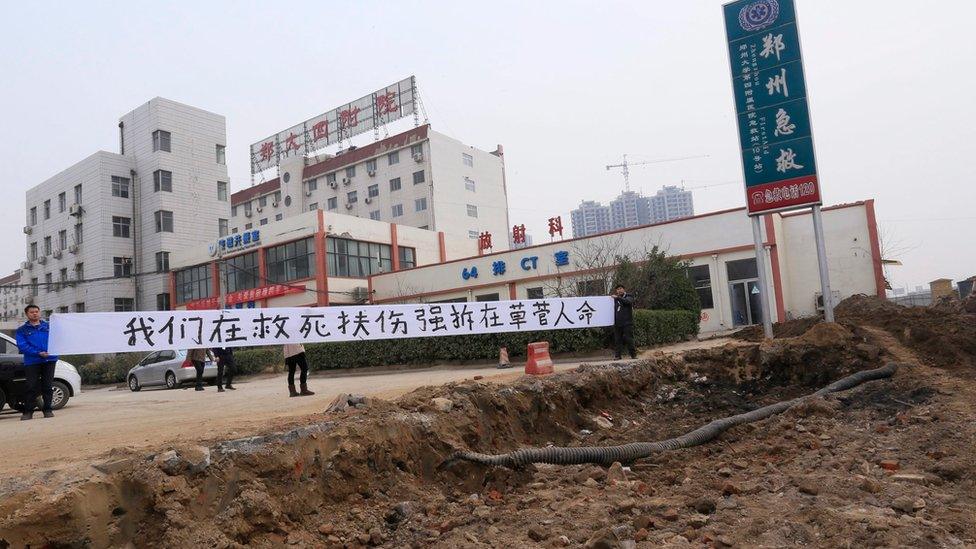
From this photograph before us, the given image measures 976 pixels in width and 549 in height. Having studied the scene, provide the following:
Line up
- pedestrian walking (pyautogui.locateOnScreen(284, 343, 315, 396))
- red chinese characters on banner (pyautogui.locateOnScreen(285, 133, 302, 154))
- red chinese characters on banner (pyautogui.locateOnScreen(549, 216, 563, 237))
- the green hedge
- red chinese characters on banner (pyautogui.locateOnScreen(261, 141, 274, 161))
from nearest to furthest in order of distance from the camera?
1. pedestrian walking (pyautogui.locateOnScreen(284, 343, 315, 396))
2. the green hedge
3. red chinese characters on banner (pyautogui.locateOnScreen(549, 216, 563, 237))
4. red chinese characters on banner (pyautogui.locateOnScreen(285, 133, 302, 154))
5. red chinese characters on banner (pyautogui.locateOnScreen(261, 141, 274, 161))

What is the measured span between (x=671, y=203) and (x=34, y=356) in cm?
7556

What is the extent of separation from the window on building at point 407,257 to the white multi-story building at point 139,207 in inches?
560

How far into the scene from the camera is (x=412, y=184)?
147 ft

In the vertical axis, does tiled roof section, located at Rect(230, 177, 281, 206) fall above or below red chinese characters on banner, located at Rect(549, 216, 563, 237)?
above

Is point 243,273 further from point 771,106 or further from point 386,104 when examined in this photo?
point 771,106

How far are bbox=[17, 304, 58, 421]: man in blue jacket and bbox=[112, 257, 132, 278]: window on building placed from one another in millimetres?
34678

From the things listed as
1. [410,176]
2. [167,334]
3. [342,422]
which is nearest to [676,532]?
[342,422]

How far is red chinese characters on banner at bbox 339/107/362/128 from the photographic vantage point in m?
48.6

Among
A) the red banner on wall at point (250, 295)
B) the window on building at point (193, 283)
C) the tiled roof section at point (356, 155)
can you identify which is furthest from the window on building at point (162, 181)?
the tiled roof section at point (356, 155)

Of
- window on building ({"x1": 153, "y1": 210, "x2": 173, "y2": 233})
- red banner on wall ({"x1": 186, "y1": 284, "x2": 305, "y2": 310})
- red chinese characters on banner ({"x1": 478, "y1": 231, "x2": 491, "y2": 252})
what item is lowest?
red banner on wall ({"x1": 186, "y1": 284, "x2": 305, "y2": 310})

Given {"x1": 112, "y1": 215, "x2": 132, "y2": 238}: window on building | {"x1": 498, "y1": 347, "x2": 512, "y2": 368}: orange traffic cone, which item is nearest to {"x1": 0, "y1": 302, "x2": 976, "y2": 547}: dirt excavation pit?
{"x1": 498, "y1": 347, "x2": 512, "y2": 368}: orange traffic cone

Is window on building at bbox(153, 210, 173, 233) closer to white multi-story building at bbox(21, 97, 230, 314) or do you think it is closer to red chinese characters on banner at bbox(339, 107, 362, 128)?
white multi-story building at bbox(21, 97, 230, 314)

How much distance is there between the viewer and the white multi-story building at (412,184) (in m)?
44.0

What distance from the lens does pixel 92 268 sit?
1574 inches
